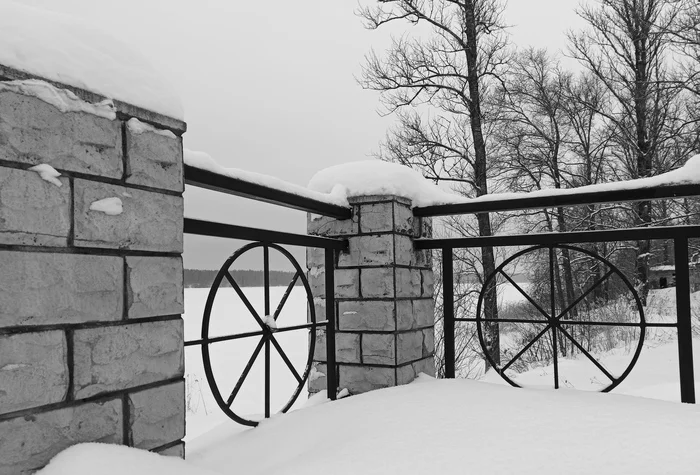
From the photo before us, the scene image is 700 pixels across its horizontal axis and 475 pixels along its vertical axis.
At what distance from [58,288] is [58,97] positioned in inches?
20.6

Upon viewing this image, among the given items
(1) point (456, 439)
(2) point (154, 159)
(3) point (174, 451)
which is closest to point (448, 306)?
(1) point (456, 439)

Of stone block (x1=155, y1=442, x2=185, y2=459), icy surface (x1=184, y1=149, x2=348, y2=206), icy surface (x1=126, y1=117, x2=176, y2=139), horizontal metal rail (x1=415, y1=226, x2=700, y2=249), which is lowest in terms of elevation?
stone block (x1=155, y1=442, x2=185, y2=459)

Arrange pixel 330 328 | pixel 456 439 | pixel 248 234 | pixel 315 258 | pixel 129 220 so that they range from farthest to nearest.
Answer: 1. pixel 315 258
2. pixel 330 328
3. pixel 248 234
4. pixel 456 439
5. pixel 129 220

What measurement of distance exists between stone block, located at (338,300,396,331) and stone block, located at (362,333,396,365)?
0.05 meters

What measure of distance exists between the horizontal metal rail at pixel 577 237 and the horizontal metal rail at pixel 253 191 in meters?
0.77

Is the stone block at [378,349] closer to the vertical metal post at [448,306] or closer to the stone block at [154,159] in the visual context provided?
the vertical metal post at [448,306]

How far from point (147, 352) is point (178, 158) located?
0.66 m

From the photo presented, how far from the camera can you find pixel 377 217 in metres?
3.03

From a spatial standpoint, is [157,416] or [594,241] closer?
[157,416]

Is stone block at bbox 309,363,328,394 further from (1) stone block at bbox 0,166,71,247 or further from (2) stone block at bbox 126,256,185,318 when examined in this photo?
(1) stone block at bbox 0,166,71,247

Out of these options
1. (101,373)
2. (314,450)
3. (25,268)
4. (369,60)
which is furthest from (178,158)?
(369,60)

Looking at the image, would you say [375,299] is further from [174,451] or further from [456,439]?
[174,451]

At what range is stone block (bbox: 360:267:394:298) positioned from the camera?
298cm

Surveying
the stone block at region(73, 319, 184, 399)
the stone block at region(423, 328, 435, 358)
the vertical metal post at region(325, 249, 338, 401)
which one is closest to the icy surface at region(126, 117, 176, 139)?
the stone block at region(73, 319, 184, 399)
